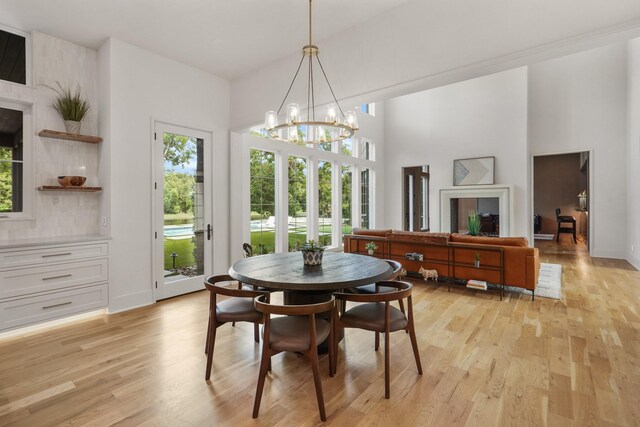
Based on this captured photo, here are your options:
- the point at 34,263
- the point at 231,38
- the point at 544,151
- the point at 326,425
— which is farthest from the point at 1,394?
the point at 544,151

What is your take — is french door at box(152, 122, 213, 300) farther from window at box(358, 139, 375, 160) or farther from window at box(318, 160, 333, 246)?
window at box(358, 139, 375, 160)

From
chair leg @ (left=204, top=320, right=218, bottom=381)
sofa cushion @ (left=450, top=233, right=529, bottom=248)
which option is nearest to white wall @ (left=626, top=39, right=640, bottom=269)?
sofa cushion @ (left=450, top=233, right=529, bottom=248)

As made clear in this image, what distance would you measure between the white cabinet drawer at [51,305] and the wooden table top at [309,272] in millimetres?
2082

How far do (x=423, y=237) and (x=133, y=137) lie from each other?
13.6 ft

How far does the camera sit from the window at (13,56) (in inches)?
134

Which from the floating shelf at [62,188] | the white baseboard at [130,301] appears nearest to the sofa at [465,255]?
the white baseboard at [130,301]

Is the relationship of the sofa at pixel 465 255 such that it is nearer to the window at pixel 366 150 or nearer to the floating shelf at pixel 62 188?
the window at pixel 366 150

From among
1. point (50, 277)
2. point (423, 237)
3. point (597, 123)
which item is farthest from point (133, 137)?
point (597, 123)

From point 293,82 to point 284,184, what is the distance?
2.11m

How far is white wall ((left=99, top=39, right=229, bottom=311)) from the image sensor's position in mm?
3766

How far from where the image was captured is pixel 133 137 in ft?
12.9

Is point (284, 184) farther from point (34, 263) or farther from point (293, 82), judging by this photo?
point (34, 263)

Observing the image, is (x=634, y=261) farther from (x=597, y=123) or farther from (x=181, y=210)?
(x=181, y=210)

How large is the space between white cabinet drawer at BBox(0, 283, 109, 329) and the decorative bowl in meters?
1.19
